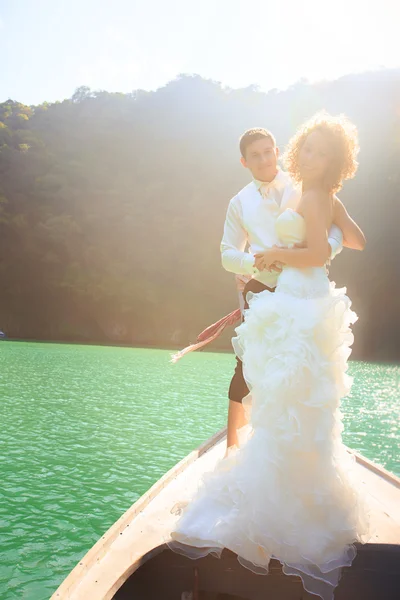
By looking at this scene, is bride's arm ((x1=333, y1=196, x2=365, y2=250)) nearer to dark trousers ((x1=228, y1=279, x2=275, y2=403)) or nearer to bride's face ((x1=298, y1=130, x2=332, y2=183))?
bride's face ((x1=298, y1=130, x2=332, y2=183))

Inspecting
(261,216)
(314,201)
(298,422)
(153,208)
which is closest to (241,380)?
(298,422)

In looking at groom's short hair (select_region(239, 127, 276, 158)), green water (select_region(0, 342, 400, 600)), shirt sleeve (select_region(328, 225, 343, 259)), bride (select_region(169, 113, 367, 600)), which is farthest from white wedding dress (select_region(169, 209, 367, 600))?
green water (select_region(0, 342, 400, 600))

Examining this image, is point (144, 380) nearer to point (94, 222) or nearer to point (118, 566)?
point (118, 566)

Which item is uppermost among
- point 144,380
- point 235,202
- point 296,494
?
point 235,202

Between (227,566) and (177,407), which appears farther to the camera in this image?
(177,407)

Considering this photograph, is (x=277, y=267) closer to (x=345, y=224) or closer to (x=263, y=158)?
(x=345, y=224)

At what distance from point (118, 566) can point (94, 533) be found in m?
1.98

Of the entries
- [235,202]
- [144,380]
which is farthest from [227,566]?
[144,380]

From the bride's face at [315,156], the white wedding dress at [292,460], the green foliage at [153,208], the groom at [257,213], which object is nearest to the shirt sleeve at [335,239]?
the groom at [257,213]

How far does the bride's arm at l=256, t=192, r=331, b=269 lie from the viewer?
78.3 inches

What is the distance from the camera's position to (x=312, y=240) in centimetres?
199

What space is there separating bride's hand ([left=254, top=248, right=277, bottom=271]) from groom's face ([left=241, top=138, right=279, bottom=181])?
15.7 inches

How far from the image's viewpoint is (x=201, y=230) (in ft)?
107

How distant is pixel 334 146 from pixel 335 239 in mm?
366
